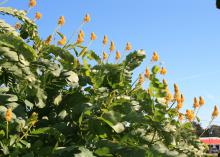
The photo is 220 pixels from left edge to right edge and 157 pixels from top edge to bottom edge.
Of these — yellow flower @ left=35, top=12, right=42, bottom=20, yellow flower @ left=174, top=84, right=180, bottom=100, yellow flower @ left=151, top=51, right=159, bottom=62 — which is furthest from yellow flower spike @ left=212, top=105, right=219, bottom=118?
yellow flower @ left=35, top=12, right=42, bottom=20

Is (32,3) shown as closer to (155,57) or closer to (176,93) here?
(155,57)

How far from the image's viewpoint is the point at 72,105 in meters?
2.48

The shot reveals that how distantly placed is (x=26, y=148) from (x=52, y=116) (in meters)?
0.33

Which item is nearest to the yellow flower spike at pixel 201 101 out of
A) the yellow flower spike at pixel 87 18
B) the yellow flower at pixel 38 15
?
the yellow flower spike at pixel 87 18

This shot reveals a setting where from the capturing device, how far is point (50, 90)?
2.51 metres

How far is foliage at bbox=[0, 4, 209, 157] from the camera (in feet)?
6.99

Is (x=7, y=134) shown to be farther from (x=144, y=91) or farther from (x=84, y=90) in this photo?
(x=144, y=91)

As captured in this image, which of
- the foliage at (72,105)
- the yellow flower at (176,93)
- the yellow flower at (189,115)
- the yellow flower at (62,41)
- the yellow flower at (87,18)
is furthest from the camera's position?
the yellow flower at (87,18)

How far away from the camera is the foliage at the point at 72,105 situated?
2.13 m

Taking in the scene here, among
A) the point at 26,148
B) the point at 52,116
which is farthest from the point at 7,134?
the point at 52,116

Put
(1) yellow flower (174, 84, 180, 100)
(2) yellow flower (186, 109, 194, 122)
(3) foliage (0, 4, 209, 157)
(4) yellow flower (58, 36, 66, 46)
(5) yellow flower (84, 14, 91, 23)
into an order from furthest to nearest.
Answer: (5) yellow flower (84, 14, 91, 23) < (2) yellow flower (186, 109, 194, 122) < (1) yellow flower (174, 84, 180, 100) < (4) yellow flower (58, 36, 66, 46) < (3) foliage (0, 4, 209, 157)

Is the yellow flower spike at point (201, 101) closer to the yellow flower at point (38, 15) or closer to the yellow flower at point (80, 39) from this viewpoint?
the yellow flower at point (80, 39)

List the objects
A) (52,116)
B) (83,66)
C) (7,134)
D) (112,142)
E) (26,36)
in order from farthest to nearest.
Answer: (26,36), (83,66), (52,116), (112,142), (7,134)

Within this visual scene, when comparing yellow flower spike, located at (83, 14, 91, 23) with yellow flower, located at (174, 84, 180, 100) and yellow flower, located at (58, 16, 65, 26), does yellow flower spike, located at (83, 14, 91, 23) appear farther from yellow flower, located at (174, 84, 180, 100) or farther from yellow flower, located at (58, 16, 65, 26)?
yellow flower, located at (174, 84, 180, 100)
